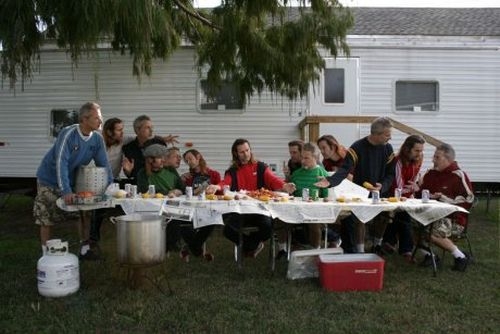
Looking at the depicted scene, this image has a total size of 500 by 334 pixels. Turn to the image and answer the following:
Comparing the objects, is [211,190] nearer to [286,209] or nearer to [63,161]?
[286,209]

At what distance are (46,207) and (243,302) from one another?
6.24 feet

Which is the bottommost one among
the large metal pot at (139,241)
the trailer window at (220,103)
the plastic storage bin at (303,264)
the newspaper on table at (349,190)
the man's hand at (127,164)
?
the plastic storage bin at (303,264)

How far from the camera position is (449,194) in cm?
463

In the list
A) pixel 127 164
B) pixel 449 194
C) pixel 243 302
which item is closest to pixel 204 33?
pixel 127 164

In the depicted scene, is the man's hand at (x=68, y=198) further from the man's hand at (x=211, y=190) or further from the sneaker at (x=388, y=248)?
the sneaker at (x=388, y=248)

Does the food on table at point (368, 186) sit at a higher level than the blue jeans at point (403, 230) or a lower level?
higher

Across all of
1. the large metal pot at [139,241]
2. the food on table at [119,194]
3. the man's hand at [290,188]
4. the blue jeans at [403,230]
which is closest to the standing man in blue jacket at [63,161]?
the food on table at [119,194]

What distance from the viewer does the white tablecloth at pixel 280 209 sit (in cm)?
400

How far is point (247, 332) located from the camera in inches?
119

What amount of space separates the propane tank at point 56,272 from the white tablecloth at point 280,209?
0.50 metres

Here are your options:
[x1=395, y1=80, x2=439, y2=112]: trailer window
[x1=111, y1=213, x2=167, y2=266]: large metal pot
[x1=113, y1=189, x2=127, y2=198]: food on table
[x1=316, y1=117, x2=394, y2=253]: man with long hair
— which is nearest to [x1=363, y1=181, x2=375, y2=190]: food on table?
[x1=316, y1=117, x2=394, y2=253]: man with long hair

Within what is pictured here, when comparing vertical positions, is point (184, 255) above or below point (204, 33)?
below

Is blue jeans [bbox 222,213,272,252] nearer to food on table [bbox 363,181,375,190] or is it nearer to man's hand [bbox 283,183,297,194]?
man's hand [bbox 283,183,297,194]

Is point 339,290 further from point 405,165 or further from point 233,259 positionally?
point 405,165
